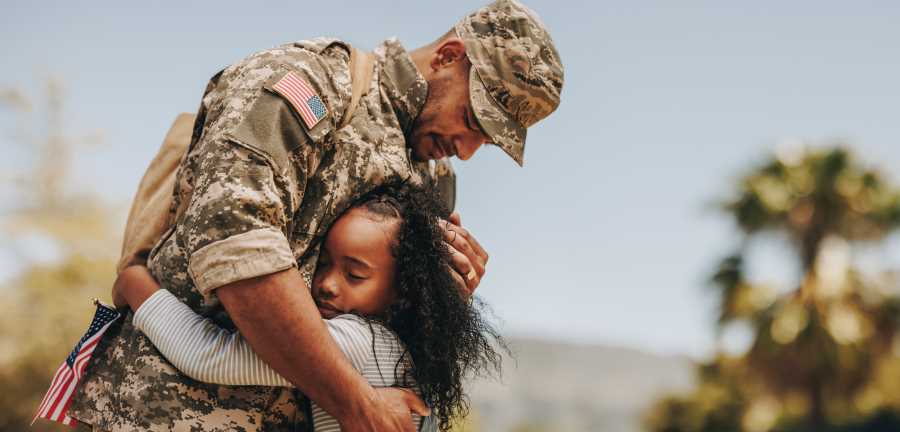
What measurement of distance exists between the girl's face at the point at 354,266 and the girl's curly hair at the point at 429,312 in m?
0.04

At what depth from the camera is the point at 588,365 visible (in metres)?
188

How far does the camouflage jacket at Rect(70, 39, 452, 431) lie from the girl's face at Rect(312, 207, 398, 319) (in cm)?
4

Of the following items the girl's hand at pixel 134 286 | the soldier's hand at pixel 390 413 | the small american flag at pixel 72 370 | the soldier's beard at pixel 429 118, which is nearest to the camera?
the soldier's hand at pixel 390 413

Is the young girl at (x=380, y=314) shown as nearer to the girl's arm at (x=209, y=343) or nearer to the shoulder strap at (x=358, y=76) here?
the girl's arm at (x=209, y=343)

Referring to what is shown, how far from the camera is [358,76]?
2748mm

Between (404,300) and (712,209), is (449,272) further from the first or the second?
(712,209)

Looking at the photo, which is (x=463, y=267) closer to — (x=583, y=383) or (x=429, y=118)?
(x=429, y=118)

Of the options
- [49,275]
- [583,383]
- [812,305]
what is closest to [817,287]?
[812,305]

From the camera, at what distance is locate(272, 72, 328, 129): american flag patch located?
2.39 metres

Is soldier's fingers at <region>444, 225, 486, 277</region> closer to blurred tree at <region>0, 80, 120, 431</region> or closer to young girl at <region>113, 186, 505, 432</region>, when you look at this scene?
young girl at <region>113, 186, 505, 432</region>

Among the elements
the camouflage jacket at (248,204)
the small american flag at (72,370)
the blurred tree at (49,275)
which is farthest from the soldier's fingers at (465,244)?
the blurred tree at (49,275)

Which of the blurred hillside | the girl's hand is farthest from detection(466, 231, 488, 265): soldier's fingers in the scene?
the blurred hillside

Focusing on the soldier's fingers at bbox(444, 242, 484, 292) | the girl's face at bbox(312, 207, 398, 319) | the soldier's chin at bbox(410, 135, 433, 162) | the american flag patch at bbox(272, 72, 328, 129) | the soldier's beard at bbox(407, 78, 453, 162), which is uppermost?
the soldier's beard at bbox(407, 78, 453, 162)

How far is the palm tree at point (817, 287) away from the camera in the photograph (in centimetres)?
1898
